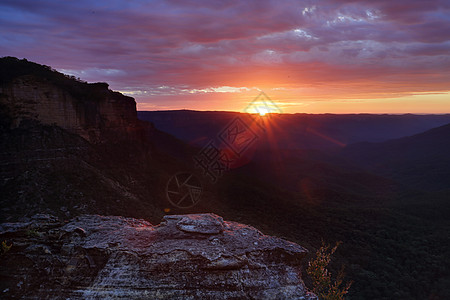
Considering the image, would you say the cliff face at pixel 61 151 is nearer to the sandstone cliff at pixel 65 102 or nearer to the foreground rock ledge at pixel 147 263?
the sandstone cliff at pixel 65 102

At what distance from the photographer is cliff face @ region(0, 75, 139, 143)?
62.8 feet

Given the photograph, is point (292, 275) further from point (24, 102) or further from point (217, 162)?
point (217, 162)

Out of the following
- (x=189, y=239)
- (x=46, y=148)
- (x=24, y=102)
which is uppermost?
(x=24, y=102)

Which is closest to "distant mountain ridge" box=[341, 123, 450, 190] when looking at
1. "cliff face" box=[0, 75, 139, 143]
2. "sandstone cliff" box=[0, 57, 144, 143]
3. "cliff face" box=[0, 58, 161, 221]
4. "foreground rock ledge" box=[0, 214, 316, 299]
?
"foreground rock ledge" box=[0, 214, 316, 299]

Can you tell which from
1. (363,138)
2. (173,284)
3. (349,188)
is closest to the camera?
(173,284)

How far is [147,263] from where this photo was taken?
6.43 m

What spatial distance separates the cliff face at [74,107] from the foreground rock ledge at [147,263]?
1635 cm

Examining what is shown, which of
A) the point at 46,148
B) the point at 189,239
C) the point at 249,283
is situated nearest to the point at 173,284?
the point at 189,239

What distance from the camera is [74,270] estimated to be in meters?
6.49

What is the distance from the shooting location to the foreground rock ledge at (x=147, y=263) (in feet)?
20.0

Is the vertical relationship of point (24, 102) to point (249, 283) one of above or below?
above

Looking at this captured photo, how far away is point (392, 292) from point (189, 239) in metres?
21.1

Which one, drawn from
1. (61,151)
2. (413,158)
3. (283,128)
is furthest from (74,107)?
(283,128)

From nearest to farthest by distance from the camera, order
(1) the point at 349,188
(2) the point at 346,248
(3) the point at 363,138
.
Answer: (2) the point at 346,248
(1) the point at 349,188
(3) the point at 363,138
